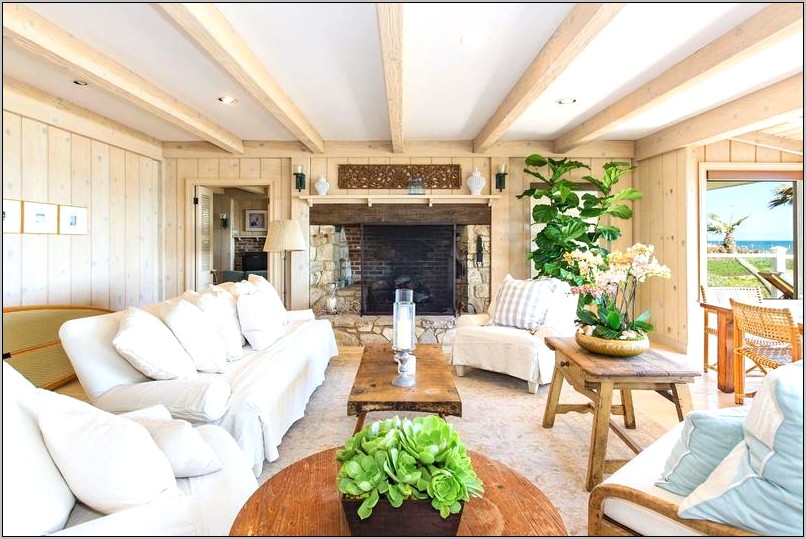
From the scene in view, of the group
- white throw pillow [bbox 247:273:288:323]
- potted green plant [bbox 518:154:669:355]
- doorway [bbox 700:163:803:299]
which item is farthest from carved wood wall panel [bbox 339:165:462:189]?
doorway [bbox 700:163:803:299]

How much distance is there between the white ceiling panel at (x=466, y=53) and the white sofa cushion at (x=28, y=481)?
2345 millimetres

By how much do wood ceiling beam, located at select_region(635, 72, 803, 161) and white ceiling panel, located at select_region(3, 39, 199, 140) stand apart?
536 cm

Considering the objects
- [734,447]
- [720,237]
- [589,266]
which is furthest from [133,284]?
[720,237]

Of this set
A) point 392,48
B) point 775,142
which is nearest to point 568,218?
point 775,142

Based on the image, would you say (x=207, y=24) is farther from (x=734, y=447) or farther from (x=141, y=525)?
(x=734, y=447)

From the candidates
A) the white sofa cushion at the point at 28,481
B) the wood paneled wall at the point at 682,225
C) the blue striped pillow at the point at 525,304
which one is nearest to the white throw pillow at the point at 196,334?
the white sofa cushion at the point at 28,481

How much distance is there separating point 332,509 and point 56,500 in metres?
0.70

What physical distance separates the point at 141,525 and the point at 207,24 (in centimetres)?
220

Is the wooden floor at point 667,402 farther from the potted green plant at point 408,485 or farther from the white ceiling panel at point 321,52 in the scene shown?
the white ceiling panel at point 321,52

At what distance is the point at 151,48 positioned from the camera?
105 inches

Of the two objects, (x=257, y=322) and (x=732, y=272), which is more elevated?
(x=732, y=272)

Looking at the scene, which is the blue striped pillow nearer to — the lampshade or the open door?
the lampshade

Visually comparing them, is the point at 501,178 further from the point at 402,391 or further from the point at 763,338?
the point at 402,391

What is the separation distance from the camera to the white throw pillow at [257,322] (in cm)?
301
